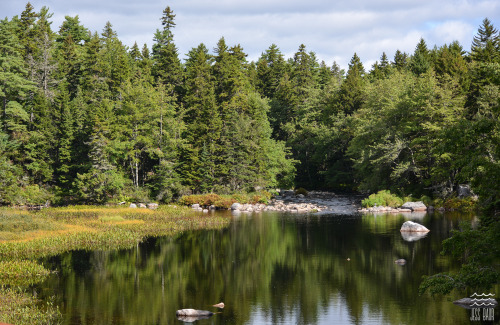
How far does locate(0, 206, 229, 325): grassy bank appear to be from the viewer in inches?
850

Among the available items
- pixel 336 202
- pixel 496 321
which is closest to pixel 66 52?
pixel 336 202

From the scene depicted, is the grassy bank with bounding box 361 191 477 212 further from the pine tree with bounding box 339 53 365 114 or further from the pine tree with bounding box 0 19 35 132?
the pine tree with bounding box 0 19 35 132

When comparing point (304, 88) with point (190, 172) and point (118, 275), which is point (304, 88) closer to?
point (190, 172)

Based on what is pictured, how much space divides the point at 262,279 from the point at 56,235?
18817 millimetres

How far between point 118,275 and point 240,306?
31.0 feet

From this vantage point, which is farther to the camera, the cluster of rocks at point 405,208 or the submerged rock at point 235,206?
the submerged rock at point 235,206

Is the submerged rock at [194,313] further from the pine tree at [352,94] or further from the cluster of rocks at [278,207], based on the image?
the pine tree at [352,94]

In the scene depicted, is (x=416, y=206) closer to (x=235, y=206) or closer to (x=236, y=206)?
(x=236, y=206)

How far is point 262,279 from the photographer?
2764 cm

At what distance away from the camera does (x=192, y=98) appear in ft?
253

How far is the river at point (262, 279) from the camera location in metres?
21.2

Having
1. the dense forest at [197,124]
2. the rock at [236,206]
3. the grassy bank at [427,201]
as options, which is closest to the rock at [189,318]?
the dense forest at [197,124]

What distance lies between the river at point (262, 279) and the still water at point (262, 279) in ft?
0.16

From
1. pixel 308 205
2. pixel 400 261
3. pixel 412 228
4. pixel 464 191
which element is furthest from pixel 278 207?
pixel 400 261
